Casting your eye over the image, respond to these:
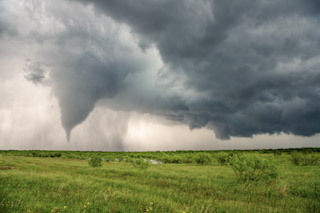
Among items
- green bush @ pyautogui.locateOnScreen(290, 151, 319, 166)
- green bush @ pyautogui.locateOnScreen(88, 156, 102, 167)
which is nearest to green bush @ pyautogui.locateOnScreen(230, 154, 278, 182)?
green bush @ pyautogui.locateOnScreen(88, 156, 102, 167)

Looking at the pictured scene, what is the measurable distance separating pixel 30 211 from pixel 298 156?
44.6 meters

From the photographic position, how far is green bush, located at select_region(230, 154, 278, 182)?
16.7 meters

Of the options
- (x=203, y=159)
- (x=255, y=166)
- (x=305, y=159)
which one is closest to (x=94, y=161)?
(x=255, y=166)

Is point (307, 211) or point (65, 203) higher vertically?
point (65, 203)

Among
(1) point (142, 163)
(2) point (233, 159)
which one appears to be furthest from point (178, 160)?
(2) point (233, 159)

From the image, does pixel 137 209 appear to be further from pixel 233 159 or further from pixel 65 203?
pixel 233 159

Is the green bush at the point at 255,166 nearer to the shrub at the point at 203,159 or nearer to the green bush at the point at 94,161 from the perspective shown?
the green bush at the point at 94,161

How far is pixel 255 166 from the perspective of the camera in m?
17.3

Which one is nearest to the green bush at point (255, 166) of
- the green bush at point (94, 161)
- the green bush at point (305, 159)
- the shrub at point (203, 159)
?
the green bush at point (94, 161)

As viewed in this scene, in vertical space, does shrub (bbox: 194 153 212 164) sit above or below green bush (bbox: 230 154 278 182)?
below

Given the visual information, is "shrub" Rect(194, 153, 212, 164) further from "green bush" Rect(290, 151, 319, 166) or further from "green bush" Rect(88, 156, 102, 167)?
"green bush" Rect(88, 156, 102, 167)

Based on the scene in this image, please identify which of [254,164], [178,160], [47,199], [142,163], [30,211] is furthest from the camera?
[178,160]

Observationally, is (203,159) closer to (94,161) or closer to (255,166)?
(94,161)

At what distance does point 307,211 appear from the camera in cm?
943
